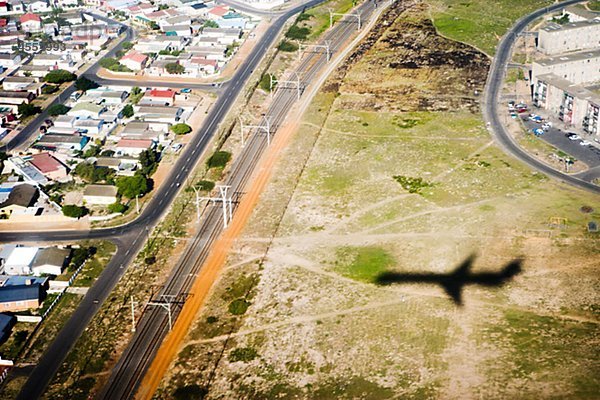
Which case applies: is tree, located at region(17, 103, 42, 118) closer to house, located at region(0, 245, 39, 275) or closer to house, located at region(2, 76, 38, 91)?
house, located at region(2, 76, 38, 91)

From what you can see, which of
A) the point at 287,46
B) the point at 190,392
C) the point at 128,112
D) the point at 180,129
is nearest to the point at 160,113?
the point at 128,112

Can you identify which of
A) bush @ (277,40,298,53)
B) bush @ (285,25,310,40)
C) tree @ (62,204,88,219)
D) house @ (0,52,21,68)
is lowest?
tree @ (62,204,88,219)

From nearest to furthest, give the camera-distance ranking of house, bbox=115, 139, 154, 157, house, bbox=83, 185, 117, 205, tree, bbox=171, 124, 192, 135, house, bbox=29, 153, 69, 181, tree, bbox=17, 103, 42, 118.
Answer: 1. house, bbox=83, 185, 117, 205
2. house, bbox=29, 153, 69, 181
3. house, bbox=115, 139, 154, 157
4. tree, bbox=171, 124, 192, 135
5. tree, bbox=17, 103, 42, 118

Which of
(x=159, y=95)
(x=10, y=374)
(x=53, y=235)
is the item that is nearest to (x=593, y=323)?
(x=10, y=374)

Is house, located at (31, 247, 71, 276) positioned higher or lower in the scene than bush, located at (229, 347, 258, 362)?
higher

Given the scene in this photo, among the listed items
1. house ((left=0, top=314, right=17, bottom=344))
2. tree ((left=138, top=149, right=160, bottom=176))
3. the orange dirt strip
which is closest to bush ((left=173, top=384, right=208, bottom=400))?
the orange dirt strip

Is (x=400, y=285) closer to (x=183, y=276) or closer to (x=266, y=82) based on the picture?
(x=183, y=276)
